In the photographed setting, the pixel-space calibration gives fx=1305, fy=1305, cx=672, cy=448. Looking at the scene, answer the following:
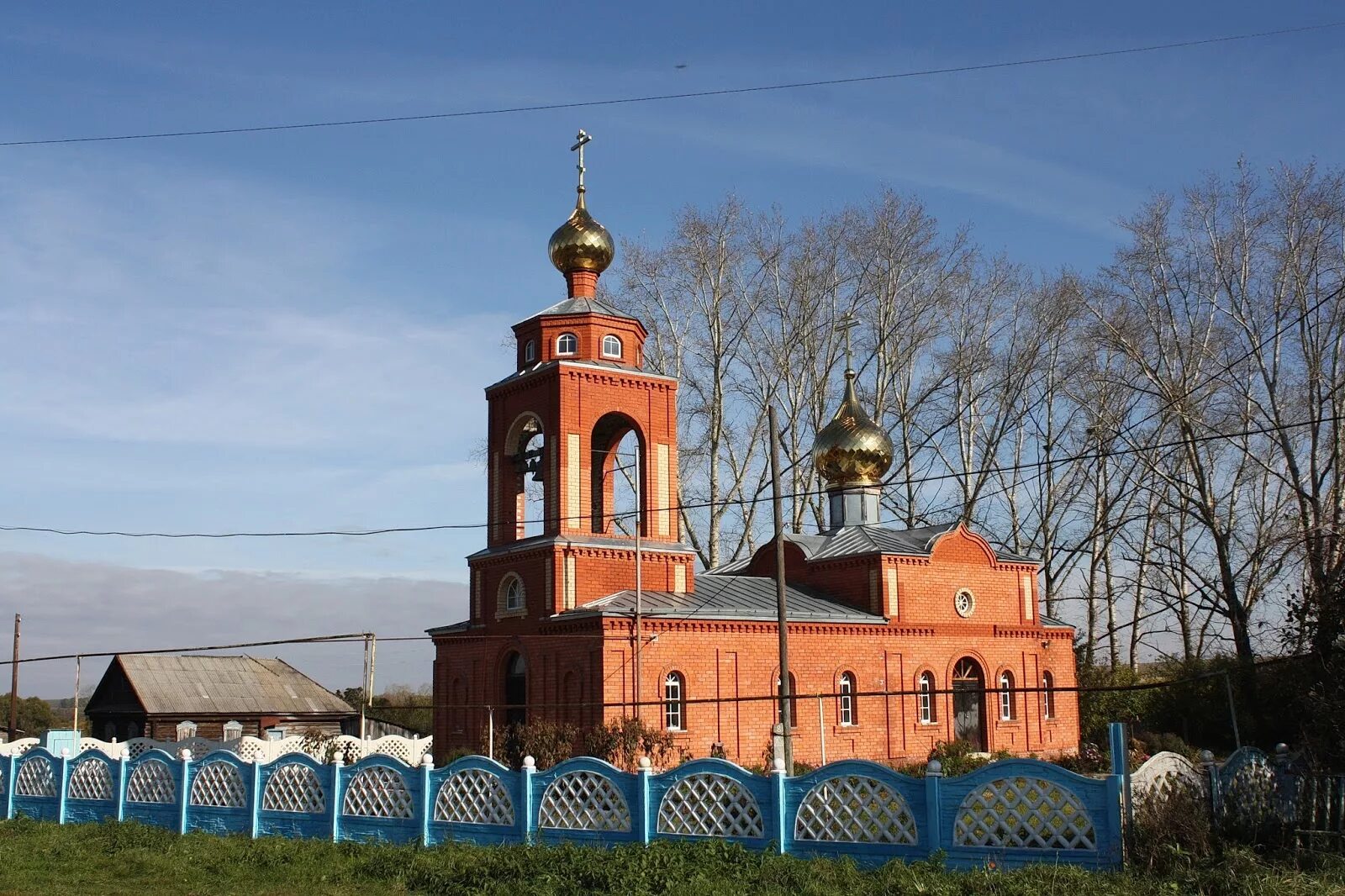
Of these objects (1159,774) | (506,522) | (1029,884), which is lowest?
(1029,884)

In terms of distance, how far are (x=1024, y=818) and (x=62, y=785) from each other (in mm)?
12702

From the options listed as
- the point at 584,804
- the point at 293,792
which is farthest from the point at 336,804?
the point at 584,804

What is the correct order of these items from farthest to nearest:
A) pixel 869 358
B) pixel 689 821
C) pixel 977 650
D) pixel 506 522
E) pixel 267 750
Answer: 1. pixel 869 358
2. pixel 977 650
3. pixel 506 522
4. pixel 267 750
5. pixel 689 821

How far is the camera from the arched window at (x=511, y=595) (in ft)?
76.6

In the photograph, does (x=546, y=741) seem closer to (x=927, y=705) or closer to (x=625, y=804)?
(x=625, y=804)

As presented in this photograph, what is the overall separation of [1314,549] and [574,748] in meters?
11.9

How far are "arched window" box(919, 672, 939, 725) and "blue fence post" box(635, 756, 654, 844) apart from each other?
47.0 feet

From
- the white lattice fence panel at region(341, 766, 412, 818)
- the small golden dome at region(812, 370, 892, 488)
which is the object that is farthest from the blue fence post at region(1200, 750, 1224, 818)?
the small golden dome at region(812, 370, 892, 488)

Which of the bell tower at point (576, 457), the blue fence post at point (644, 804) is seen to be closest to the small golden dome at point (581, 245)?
the bell tower at point (576, 457)

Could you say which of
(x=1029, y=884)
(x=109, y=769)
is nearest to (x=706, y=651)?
(x=109, y=769)

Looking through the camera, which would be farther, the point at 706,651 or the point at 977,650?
the point at 977,650

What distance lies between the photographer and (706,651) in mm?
22750

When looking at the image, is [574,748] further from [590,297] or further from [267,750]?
[590,297]

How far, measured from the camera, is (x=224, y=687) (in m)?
32.3
